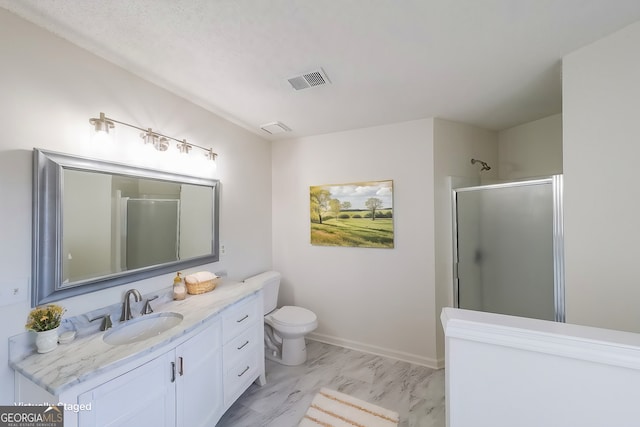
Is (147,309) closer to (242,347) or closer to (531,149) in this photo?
(242,347)

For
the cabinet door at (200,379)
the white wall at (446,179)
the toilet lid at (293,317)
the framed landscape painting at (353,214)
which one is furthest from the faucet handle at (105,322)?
the white wall at (446,179)

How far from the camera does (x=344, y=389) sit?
6.84ft

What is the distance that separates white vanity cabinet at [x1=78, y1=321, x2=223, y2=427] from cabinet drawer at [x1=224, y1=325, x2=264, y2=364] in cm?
A: 10

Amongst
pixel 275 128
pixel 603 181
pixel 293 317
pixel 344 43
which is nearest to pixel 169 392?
pixel 293 317

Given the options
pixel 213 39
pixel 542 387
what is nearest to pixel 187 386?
pixel 542 387

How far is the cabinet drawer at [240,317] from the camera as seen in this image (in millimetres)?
1721

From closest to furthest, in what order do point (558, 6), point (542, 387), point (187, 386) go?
point (542, 387) < point (558, 6) < point (187, 386)

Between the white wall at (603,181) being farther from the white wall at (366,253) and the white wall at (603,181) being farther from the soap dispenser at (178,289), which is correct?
the soap dispenser at (178,289)

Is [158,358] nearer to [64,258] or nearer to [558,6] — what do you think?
[64,258]

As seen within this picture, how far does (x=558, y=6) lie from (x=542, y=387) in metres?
1.63

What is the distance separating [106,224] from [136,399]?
0.97m

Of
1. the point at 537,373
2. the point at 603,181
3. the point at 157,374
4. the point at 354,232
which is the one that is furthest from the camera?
the point at 354,232

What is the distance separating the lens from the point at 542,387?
867 mm

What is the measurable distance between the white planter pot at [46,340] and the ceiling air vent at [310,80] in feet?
6.24
